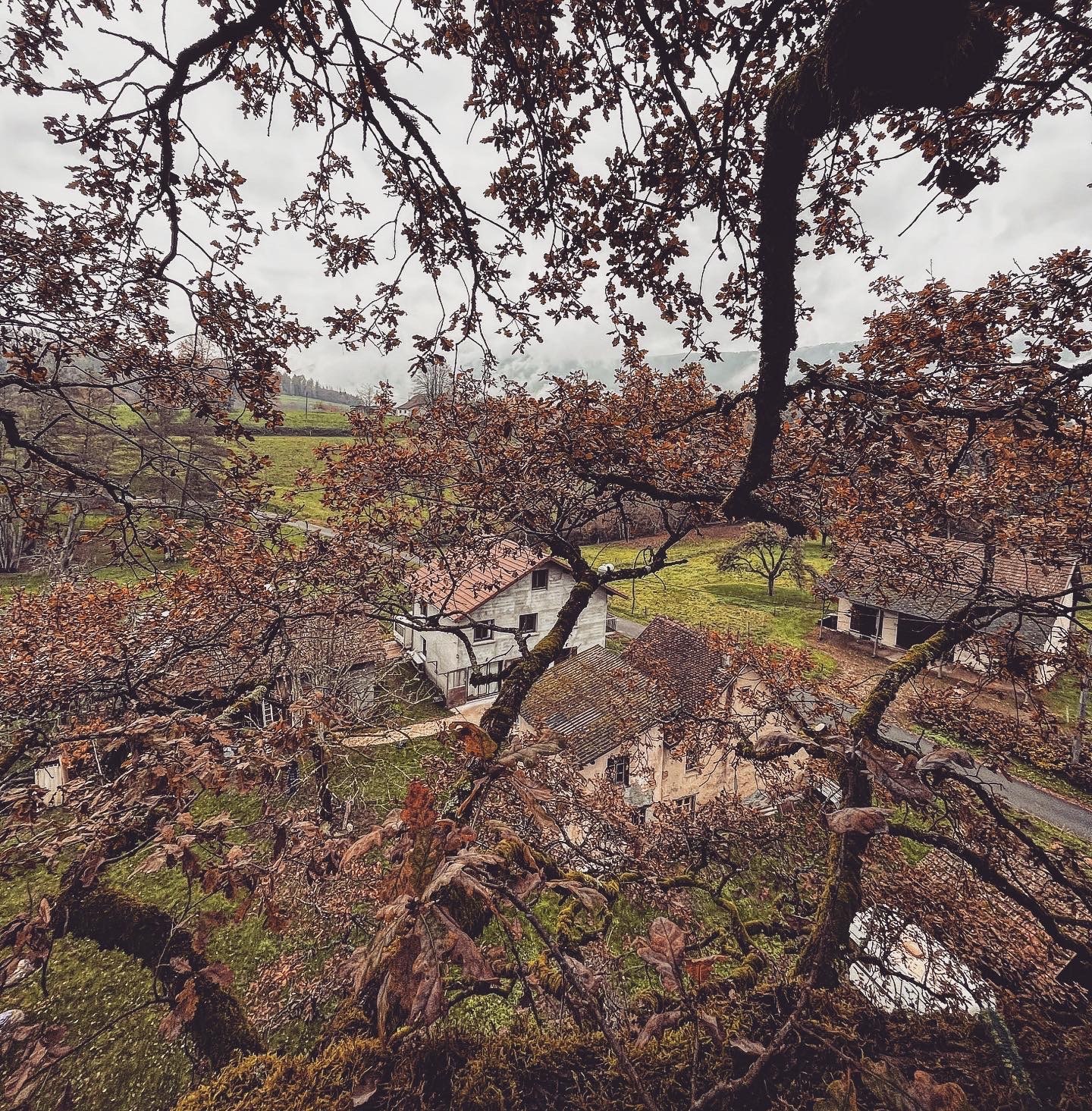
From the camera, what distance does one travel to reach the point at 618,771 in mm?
12117

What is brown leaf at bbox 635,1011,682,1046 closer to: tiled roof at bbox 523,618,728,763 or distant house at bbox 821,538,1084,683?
distant house at bbox 821,538,1084,683

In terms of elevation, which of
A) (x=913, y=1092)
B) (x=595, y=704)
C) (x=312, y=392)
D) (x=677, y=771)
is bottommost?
(x=677, y=771)

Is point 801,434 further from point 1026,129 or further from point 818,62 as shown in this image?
point 818,62

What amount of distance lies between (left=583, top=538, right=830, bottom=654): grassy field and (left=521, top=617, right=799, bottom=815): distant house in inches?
445

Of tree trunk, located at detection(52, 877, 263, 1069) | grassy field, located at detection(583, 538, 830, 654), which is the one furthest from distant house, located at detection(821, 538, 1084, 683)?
grassy field, located at detection(583, 538, 830, 654)

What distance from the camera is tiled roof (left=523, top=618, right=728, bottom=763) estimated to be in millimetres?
11047

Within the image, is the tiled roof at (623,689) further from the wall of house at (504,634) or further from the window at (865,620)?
the window at (865,620)

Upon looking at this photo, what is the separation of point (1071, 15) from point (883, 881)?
7.15 meters

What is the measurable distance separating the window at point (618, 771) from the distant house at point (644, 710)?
0.02 metres

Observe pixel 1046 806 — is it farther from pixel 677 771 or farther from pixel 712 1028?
pixel 712 1028

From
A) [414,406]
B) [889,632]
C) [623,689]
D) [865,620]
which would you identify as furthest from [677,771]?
[865,620]

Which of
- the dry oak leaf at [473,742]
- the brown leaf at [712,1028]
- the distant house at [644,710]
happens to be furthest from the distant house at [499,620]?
the brown leaf at [712,1028]

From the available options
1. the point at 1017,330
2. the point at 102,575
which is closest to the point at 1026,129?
the point at 1017,330

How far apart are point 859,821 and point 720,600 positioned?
3333 centimetres
